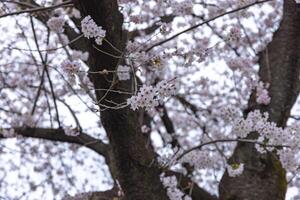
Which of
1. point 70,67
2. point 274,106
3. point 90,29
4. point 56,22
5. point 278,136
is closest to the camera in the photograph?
point 90,29

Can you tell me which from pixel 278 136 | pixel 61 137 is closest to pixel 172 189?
pixel 278 136

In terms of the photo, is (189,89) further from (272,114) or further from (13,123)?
(272,114)

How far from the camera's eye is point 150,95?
229 cm

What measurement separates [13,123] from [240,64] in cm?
272

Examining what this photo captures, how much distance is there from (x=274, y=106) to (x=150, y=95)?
2.33 metres

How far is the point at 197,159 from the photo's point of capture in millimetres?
3834

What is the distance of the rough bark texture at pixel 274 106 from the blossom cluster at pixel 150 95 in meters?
1.72

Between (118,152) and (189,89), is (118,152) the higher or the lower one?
the lower one

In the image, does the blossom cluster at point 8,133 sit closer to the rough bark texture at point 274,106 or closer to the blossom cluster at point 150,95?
the rough bark texture at point 274,106

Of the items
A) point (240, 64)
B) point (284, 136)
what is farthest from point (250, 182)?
point (240, 64)

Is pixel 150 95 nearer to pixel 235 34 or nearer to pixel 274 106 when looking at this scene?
pixel 235 34

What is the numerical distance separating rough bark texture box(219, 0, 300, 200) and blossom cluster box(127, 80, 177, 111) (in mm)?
1720

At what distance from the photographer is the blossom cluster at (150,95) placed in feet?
7.50

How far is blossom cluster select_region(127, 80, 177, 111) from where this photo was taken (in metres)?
2.29
